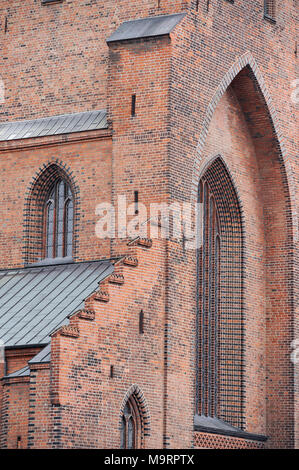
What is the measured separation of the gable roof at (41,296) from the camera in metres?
28.6

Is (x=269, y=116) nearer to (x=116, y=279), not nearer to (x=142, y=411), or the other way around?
(x=116, y=279)

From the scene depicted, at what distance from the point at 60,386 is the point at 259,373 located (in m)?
8.53

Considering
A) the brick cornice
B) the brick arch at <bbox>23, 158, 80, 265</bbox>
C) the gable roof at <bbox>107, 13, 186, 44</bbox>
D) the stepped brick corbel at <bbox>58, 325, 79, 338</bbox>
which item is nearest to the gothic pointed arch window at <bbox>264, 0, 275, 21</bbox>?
the gable roof at <bbox>107, 13, 186, 44</bbox>

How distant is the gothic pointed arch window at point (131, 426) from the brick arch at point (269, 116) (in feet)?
16.3

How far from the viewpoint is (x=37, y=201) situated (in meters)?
32.3

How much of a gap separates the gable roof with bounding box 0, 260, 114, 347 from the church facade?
51 mm

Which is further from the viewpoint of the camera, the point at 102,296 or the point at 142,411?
the point at 142,411

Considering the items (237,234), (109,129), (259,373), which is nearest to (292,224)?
(237,234)

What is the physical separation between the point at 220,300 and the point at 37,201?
5020 millimetres

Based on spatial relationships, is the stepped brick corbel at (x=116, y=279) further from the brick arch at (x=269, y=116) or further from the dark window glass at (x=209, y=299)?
the dark window glass at (x=209, y=299)

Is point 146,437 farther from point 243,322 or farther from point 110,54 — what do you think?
point 110,54

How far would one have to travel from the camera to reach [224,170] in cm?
3331

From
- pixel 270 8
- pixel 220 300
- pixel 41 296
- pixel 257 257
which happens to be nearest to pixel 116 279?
pixel 41 296

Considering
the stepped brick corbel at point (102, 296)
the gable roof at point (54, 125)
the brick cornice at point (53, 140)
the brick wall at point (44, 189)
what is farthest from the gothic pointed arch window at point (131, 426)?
the gable roof at point (54, 125)
